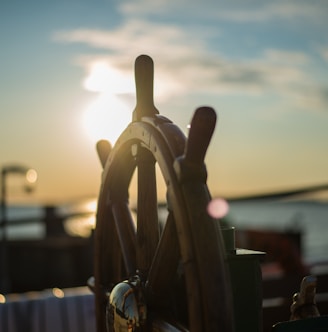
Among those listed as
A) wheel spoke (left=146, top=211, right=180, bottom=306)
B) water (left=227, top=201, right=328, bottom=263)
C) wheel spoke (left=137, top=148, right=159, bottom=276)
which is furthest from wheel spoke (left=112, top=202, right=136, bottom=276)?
water (left=227, top=201, right=328, bottom=263)

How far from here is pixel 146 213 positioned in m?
1.86

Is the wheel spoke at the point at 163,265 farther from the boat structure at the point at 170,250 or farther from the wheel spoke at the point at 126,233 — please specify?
the wheel spoke at the point at 126,233

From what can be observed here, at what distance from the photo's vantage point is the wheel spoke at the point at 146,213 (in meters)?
1.84

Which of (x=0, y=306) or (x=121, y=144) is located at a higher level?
(x=121, y=144)

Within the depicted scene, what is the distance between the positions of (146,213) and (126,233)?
22 cm

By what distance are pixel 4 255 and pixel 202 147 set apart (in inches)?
193

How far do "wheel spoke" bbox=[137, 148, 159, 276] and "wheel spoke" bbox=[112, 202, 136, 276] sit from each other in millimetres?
105

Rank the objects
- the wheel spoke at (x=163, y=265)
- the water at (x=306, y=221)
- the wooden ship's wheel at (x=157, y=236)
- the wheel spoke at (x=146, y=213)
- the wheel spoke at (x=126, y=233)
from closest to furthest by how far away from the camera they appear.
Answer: the wooden ship's wheel at (x=157, y=236) → the wheel spoke at (x=163, y=265) → the wheel spoke at (x=146, y=213) → the wheel spoke at (x=126, y=233) → the water at (x=306, y=221)

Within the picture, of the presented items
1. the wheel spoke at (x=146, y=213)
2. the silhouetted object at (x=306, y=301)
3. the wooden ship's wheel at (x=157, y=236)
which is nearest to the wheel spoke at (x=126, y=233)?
the wooden ship's wheel at (x=157, y=236)

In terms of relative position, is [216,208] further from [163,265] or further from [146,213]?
[146,213]

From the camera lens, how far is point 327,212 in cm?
11625

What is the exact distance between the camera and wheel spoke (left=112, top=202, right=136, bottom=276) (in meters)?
1.96

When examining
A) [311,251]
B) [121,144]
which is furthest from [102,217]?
[311,251]

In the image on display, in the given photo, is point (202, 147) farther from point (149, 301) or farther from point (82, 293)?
point (82, 293)
